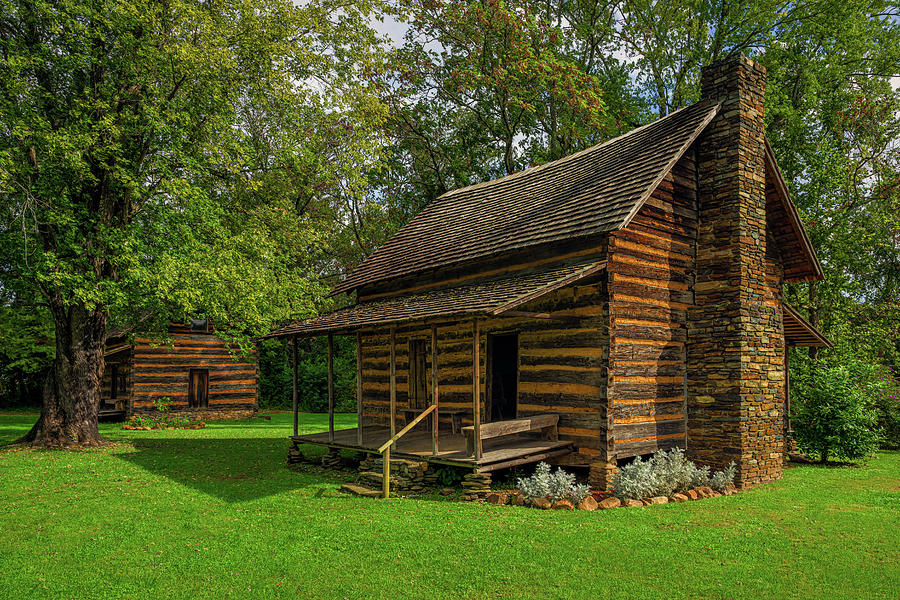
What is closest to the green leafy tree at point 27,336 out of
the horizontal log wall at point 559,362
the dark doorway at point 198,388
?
the dark doorway at point 198,388

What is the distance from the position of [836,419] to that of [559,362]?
24.8ft

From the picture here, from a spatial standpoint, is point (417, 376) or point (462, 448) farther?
point (417, 376)

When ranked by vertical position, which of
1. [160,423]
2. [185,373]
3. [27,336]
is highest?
[27,336]

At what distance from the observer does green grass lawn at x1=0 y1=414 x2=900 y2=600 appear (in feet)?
21.2

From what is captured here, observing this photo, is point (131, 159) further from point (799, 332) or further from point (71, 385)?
point (799, 332)

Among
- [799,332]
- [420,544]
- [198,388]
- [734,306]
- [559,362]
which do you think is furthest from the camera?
[198,388]

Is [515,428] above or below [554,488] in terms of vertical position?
above

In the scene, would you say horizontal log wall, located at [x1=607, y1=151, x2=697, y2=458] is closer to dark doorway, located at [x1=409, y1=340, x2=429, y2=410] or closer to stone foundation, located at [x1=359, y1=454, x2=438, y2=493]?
stone foundation, located at [x1=359, y1=454, x2=438, y2=493]

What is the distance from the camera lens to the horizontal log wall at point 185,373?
84.1 ft

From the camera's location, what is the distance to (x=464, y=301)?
11.8 m

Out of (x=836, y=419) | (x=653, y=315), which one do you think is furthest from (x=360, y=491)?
(x=836, y=419)

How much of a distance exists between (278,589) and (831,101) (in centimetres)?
2761

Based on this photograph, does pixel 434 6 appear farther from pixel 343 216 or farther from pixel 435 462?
pixel 435 462

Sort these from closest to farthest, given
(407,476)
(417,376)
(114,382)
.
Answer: (407,476) → (417,376) → (114,382)
